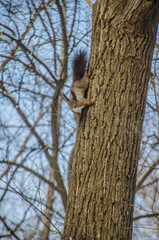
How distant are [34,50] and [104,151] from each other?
10.1 ft

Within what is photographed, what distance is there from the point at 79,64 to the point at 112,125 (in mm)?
847

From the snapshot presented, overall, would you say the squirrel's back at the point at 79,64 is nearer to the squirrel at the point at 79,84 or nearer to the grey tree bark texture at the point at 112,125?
the squirrel at the point at 79,84

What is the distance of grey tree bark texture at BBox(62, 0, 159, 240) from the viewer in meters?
1.76

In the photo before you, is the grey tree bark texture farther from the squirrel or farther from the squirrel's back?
the squirrel's back

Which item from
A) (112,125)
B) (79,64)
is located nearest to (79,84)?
(79,64)

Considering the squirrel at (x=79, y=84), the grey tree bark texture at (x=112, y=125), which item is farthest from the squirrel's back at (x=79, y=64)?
the grey tree bark texture at (x=112, y=125)

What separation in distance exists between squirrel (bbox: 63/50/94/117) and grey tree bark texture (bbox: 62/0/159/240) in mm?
73

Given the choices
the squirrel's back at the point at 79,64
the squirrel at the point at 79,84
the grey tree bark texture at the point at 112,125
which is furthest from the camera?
the squirrel's back at the point at 79,64

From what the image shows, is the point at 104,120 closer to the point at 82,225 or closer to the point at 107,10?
the point at 82,225

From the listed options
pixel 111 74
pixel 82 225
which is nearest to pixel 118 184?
pixel 82 225

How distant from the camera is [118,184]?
1794mm

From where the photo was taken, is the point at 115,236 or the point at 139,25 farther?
the point at 139,25

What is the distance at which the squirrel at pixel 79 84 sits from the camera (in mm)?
2113

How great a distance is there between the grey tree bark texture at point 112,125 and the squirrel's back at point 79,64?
297 millimetres
